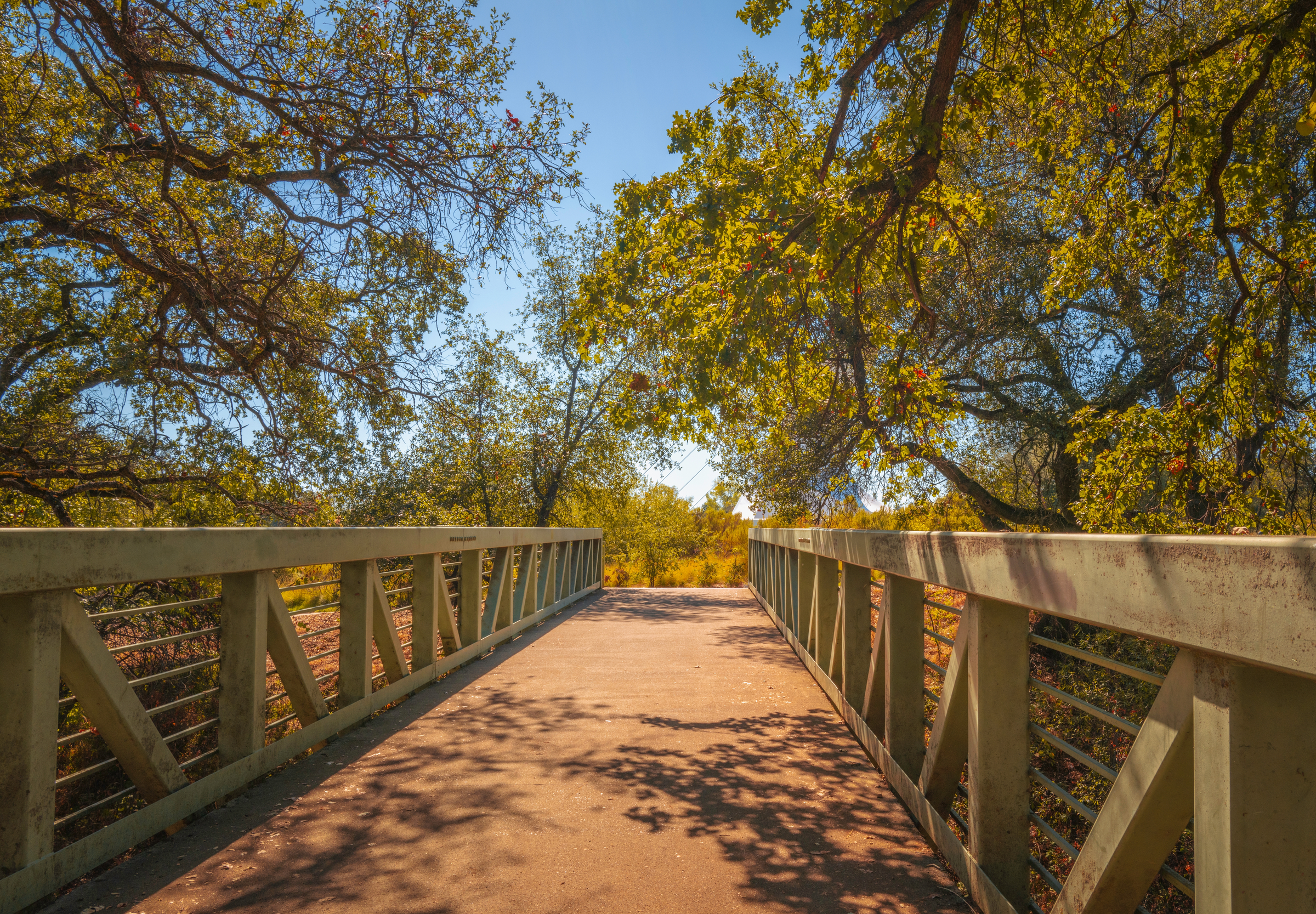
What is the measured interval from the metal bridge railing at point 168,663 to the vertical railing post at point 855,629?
2.64m

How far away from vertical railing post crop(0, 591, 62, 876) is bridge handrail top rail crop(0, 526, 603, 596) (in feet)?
0.30

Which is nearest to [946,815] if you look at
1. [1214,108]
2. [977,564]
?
[977,564]

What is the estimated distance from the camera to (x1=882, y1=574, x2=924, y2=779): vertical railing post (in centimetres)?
335

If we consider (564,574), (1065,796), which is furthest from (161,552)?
(564,574)

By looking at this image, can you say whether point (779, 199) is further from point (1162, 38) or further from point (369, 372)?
point (1162, 38)

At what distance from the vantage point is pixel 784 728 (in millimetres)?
4641

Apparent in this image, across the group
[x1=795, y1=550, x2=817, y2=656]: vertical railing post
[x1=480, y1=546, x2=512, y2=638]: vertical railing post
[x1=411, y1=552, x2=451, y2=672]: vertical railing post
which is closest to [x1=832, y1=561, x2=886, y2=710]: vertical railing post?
[x1=795, y1=550, x2=817, y2=656]: vertical railing post

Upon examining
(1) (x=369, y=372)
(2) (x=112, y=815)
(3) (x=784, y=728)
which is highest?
(1) (x=369, y=372)

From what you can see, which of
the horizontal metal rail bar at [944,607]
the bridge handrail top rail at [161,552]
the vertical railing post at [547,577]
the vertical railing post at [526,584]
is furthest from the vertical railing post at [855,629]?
the vertical railing post at [547,577]

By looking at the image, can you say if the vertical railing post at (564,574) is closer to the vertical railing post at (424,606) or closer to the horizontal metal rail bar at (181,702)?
the vertical railing post at (424,606)

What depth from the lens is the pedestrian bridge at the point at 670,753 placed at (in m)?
1.37

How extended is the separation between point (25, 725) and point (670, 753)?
2752 millimetres

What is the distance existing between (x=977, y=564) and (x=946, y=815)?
1.21 metres

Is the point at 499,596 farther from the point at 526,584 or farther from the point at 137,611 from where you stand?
the point at 137,611
